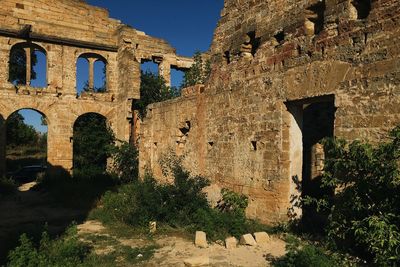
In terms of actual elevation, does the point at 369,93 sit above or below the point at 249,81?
below

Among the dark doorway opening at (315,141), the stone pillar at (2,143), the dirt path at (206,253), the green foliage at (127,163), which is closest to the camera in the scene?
the dirt path at (206,253)

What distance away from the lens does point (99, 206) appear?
10008 mm

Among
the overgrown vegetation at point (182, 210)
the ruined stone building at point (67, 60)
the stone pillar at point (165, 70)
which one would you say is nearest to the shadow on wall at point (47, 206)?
the overgrown vegetation at point (182, 210)

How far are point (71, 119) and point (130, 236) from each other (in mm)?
11923

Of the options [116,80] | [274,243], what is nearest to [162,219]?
[274,243]

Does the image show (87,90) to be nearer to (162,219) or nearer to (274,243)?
(162,219)

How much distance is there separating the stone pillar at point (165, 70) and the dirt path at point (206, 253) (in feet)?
47.4

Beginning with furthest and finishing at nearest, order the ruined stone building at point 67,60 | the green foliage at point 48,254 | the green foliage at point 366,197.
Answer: the ruined stone building at point 67,60 < the green foliage at point 48,254 < the green foliage at point 366,197

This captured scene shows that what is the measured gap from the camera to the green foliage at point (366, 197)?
4095 mm

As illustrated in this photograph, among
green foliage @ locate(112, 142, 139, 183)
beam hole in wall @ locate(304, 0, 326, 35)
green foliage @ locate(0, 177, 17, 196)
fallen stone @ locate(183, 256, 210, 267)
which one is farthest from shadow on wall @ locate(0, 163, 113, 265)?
beam hole in wall @ locate(304, 0, 326, 35)

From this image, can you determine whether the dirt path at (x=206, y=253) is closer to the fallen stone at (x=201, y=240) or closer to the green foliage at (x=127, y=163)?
the fallen stone at (x=201, y=240)

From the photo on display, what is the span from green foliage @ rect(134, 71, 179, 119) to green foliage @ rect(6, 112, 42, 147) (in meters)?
10.9

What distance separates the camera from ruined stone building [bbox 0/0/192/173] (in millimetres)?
16484

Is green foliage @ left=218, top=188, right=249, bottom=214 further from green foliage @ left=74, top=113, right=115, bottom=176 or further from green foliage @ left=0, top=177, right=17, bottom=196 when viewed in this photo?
green foliage @ left=74, top=113, right=115, bottom=176
